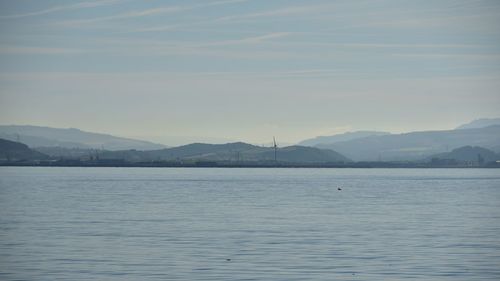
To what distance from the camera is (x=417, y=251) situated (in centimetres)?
5144

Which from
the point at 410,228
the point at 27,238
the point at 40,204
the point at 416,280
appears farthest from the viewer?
the point at 40,204

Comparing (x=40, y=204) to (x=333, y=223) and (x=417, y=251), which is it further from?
(x=417, y=251)

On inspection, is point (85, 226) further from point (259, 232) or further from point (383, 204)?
point (383, 204)

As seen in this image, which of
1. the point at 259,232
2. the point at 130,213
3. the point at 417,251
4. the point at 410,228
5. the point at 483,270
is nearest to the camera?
the point at 483,270

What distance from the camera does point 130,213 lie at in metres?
80.4

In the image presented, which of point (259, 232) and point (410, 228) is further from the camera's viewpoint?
point (410, 228)

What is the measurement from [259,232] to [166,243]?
902cm

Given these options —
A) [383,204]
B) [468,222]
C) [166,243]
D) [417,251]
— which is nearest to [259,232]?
[166,243]

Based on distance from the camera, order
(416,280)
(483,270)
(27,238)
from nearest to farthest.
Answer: (416,280) → (483,270) → (27,238)

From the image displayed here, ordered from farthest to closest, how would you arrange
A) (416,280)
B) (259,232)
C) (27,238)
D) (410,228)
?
1. (410,228)
2. (259,232)
3. (27,238)
4. (416,280)

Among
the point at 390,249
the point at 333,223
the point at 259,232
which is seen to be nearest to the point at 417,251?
the point at 390,249

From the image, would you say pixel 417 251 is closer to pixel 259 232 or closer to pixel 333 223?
pixel 259 232

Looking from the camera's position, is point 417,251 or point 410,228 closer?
point 417,251

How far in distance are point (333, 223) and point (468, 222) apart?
10.5 m
